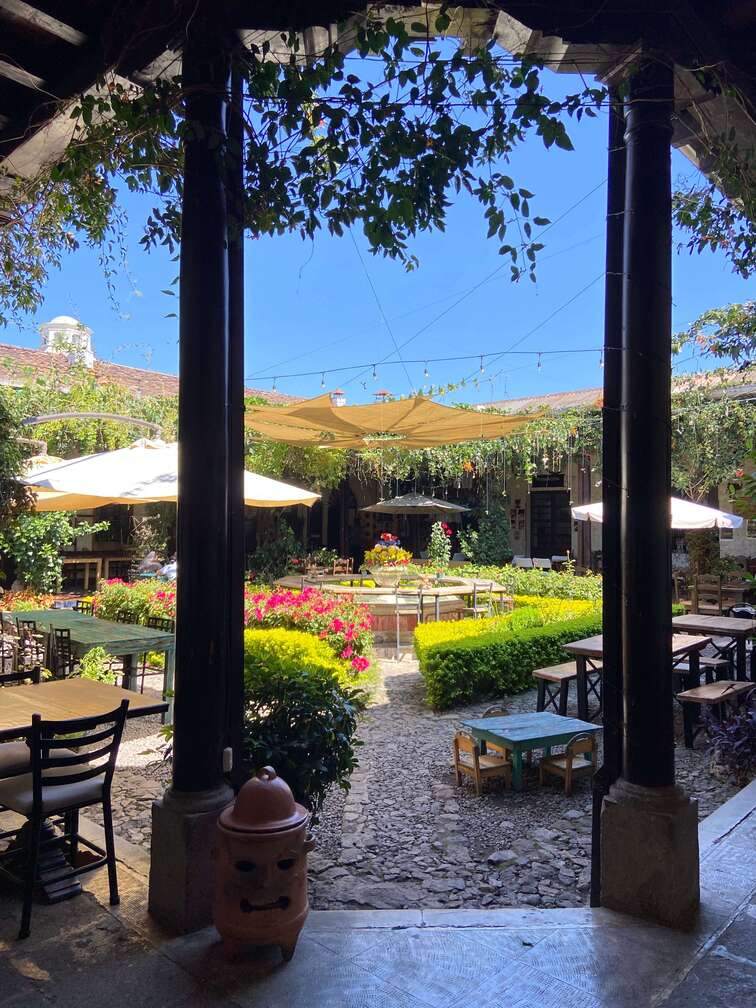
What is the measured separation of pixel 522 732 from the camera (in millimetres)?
4824

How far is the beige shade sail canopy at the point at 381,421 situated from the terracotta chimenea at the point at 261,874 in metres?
6.03

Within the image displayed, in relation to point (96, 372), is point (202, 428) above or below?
below

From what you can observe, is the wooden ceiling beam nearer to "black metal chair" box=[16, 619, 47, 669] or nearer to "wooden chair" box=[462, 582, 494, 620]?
"black metal chair" box=[16, 619, 47, 669]

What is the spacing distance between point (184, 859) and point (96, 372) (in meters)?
13.0

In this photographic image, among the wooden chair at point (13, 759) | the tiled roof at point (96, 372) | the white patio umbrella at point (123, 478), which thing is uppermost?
the tiled roof at point (96, 372)

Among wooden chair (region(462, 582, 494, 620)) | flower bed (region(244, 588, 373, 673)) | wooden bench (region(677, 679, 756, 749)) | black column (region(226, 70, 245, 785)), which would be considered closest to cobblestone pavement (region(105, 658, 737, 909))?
wooden bench (region(677, 679, 756, 749))

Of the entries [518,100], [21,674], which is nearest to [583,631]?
[21,674]

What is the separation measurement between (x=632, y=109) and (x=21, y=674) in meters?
4.14

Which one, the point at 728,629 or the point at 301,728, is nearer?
the point at 301,728

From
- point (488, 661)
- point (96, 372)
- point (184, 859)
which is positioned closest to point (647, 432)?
point (184, 859)

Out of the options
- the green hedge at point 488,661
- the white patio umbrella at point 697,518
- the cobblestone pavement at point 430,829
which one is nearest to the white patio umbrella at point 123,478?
the cobblestone pavement at point 430,829

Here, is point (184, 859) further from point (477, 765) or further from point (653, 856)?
point (477, 765)

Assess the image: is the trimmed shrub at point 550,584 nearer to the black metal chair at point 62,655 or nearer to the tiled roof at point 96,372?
the black metal chair at point 62,655

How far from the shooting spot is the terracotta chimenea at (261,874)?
2254 millimetres
